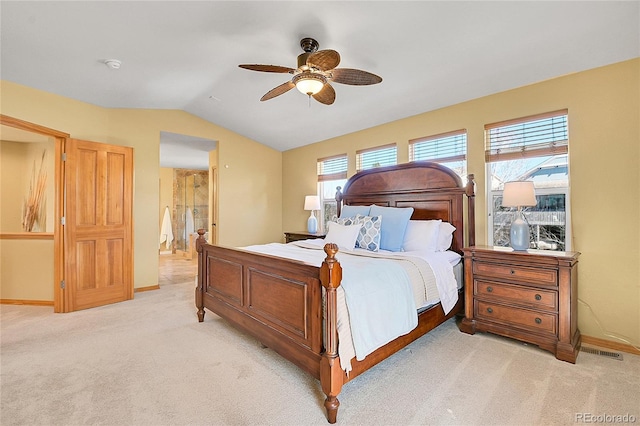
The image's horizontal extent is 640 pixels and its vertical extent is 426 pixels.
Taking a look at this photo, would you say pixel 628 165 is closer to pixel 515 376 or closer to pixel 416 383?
pixel 515 376

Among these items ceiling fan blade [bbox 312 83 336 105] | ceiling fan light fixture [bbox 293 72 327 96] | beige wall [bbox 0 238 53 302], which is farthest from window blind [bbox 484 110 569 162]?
beige wall [bbox 0 238 53 302]

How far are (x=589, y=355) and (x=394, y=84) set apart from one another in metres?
3.17

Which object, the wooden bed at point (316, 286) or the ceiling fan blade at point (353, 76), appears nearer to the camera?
the wooden bed at point (316, 286)

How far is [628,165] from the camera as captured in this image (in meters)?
2.57

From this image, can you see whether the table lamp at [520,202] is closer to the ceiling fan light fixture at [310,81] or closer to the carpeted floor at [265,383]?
the carpeted floor at [265,383]

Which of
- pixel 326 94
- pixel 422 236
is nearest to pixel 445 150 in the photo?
pixel 422 236

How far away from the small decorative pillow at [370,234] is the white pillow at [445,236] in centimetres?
70

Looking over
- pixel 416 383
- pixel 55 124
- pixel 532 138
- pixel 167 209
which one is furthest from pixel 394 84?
pixel 167 209

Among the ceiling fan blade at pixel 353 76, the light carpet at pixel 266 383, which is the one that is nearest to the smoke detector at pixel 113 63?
the ceiling fan blade at pixel 353 76

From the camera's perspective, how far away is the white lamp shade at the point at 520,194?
8.92 feet

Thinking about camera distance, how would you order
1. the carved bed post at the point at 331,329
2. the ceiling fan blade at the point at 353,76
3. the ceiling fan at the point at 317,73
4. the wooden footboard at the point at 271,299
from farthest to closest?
the ceiling fan blade at the point at 353,76 → the ceiling fan at the point at 317,73 → the wooden footboard at the point at 271,299 → the carved bed post at the point at 331,329

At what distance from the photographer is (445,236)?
3363 millimetres

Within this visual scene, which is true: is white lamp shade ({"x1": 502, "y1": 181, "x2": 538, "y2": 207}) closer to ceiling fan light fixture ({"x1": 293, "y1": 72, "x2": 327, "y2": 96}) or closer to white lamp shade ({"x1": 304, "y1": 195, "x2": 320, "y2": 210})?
ceiling fan light fixture ({"x1": 293, "y1": 72, "x2": 327, "y2": 96})

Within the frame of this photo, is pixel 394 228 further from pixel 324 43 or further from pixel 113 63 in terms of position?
pixel 113 63
